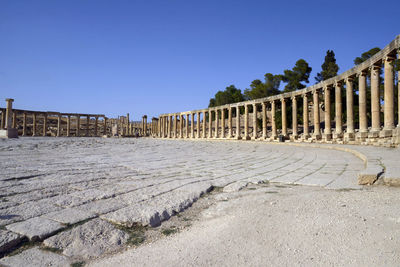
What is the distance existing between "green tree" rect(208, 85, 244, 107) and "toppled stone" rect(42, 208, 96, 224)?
49743 mm

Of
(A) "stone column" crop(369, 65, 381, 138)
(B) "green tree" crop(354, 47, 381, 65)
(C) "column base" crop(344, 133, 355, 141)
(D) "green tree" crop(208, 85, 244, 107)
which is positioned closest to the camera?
(A) "stone column" crop(369, 65, 381, 138)

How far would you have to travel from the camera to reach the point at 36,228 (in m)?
2.34

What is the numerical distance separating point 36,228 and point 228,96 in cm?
5351

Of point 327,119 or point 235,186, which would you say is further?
point 327,119

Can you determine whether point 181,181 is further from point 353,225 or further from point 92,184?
point 353,225

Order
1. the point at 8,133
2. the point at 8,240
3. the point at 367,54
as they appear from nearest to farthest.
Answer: the point at 8,240, the point at 8,133, the point at 367,54

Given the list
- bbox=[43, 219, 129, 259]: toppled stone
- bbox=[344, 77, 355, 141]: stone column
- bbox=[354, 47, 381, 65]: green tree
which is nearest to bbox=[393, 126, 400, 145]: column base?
bbox=[344, 77, 355, 141]: stone column

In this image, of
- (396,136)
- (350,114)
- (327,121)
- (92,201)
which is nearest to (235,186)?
(92,201)

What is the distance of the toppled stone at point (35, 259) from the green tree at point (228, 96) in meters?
50.5

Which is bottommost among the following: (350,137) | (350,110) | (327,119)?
(350,137)

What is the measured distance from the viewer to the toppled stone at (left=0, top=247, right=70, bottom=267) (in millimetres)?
1859

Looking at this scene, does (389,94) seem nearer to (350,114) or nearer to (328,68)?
(350,114)

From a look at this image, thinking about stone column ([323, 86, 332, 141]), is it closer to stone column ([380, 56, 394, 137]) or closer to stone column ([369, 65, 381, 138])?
stone column ([369, 65, 381, 138])

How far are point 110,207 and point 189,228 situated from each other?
3.34ft
